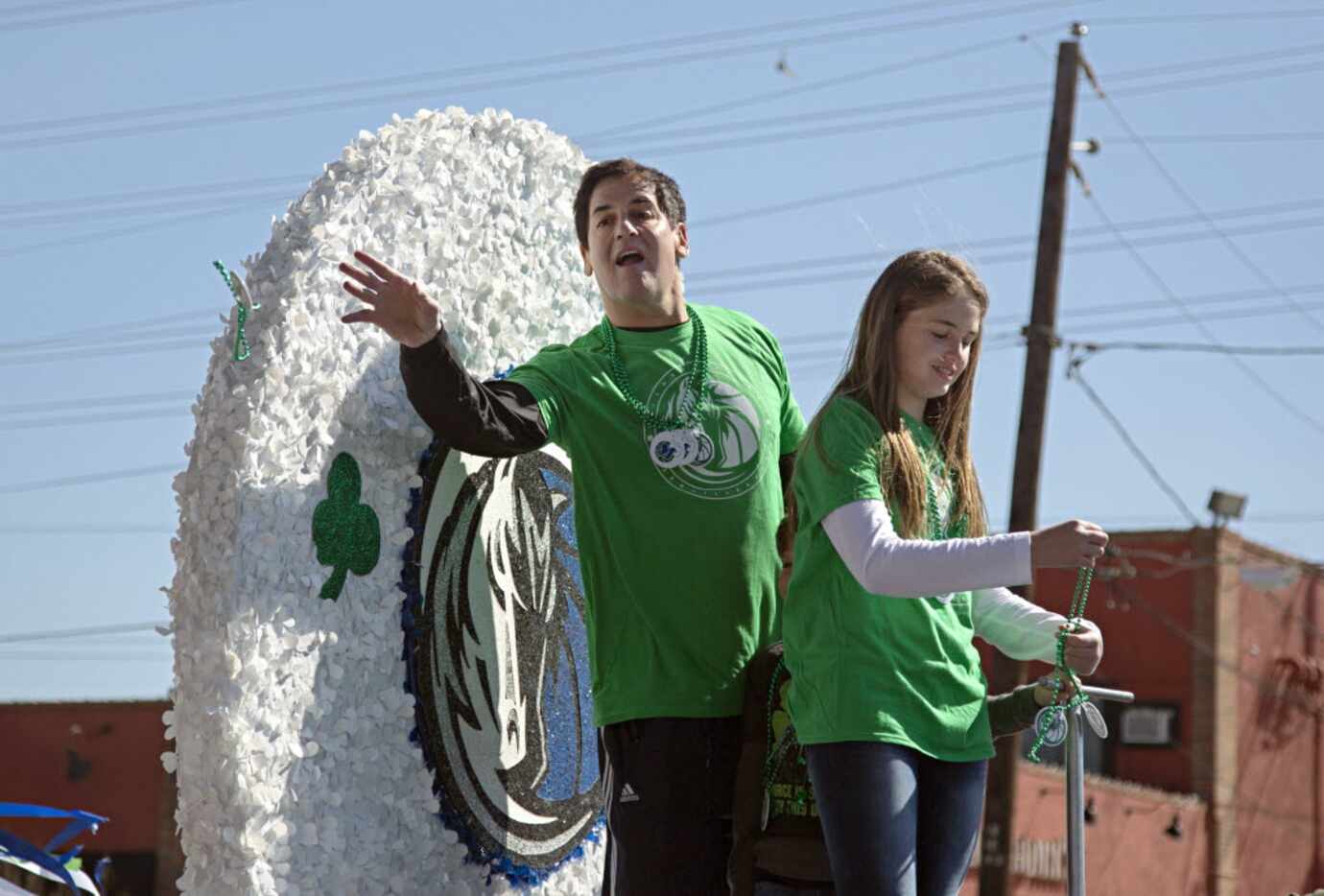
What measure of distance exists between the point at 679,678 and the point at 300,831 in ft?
2.38

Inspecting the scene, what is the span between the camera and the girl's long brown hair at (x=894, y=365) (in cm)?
306

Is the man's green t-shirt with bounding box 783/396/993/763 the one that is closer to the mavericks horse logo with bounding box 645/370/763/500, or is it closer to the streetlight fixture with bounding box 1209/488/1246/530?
the mavericks horse logo with bounding box 645/370/763/500

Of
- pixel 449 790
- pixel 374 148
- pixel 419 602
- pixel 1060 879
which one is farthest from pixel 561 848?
pixel 1060 879

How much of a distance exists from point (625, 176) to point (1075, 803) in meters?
1.45

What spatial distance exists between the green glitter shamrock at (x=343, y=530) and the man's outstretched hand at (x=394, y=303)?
0.48 metres

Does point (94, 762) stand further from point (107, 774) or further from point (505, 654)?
point (505, 654)

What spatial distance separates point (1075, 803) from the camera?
3.11 metres

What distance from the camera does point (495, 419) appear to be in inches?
130

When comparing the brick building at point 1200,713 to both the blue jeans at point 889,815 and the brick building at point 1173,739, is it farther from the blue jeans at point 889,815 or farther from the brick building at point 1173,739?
the blue jeans at point 889,815

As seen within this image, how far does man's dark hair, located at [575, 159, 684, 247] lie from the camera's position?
12.2 ft

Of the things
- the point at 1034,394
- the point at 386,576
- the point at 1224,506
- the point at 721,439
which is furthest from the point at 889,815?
the point at 1224,506

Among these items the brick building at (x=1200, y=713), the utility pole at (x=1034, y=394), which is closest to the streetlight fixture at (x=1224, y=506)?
the brick building at (x=1200, y=713)

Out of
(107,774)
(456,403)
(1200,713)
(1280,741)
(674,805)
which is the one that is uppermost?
(1200,713)

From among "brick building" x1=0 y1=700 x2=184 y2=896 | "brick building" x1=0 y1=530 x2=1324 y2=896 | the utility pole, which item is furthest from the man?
"brick building" x1=0 y1=700 x2=184 y2=896
